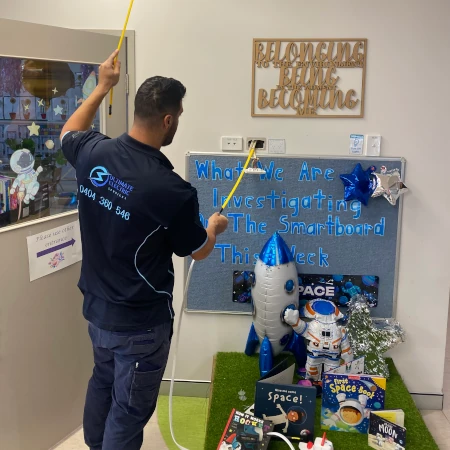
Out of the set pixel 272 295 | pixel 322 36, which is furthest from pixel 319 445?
pixel 322 36

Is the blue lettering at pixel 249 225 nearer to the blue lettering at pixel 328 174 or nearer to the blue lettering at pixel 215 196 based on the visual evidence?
the blue lettering at pixel 215 196

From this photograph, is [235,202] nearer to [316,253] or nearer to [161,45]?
[316,253]

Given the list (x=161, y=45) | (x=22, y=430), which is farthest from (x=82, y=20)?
(x=22, y=430)

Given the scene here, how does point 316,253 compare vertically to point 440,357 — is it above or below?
above

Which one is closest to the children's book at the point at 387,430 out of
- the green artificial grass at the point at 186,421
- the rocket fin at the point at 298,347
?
the rocket fin at the point at 298,347

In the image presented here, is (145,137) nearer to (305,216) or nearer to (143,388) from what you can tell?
(143,388)

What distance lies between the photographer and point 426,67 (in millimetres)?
2391

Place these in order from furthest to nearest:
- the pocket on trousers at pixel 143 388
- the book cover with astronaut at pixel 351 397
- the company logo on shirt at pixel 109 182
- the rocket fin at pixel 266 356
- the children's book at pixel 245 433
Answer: the rocket fin at pixel 266 356 < the book cover with astronaut at pixel 351 397 < the children's book at pixel 245 433 < the pocket on trousers at pixel 143 388 < the company logo on shirt at pixel 109 182

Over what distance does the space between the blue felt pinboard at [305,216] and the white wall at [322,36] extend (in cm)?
8

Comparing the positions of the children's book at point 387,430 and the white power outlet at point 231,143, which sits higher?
the white power outlet at point 231,143

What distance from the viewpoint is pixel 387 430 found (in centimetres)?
211

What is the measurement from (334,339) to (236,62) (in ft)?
4.35

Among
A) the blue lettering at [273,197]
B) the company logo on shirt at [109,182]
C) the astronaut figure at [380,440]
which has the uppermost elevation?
the company logo on shirt at [109,182]

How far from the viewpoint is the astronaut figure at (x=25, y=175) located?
6.55 ft
